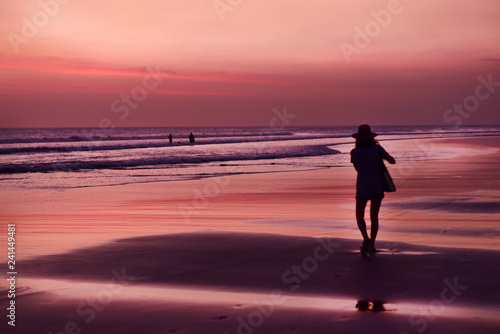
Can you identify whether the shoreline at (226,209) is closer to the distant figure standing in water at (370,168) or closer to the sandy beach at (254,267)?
the sandy beach at (254,267)

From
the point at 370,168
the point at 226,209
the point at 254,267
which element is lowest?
the point at 254,267

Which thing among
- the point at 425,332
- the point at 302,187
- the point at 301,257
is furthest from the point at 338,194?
the point at 425,332

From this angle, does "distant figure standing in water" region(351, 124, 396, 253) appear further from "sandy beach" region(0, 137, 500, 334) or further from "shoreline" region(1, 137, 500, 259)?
"shoreline" region(1, 137, 500, 259)

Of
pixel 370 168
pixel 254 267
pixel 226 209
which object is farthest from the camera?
pixel 226 209

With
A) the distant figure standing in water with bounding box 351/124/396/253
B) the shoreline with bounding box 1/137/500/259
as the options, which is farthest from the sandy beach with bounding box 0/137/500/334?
the distant figure standing in water with bounding box 351/124/396/253

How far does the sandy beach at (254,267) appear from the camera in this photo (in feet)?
20.4

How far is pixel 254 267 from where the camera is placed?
867 centimetres

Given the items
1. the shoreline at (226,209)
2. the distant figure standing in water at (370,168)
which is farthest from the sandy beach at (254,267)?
the distant figure standing in water at (370,168)

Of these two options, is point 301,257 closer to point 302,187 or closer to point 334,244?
point 334,244

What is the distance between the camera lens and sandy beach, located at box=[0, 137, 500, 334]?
20.4ft

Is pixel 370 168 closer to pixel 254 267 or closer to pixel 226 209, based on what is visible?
pixel 254 267

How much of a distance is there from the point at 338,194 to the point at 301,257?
9906 millimetres

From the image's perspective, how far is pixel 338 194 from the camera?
19.0 meters

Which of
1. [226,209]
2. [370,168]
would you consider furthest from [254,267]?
[226,209]
